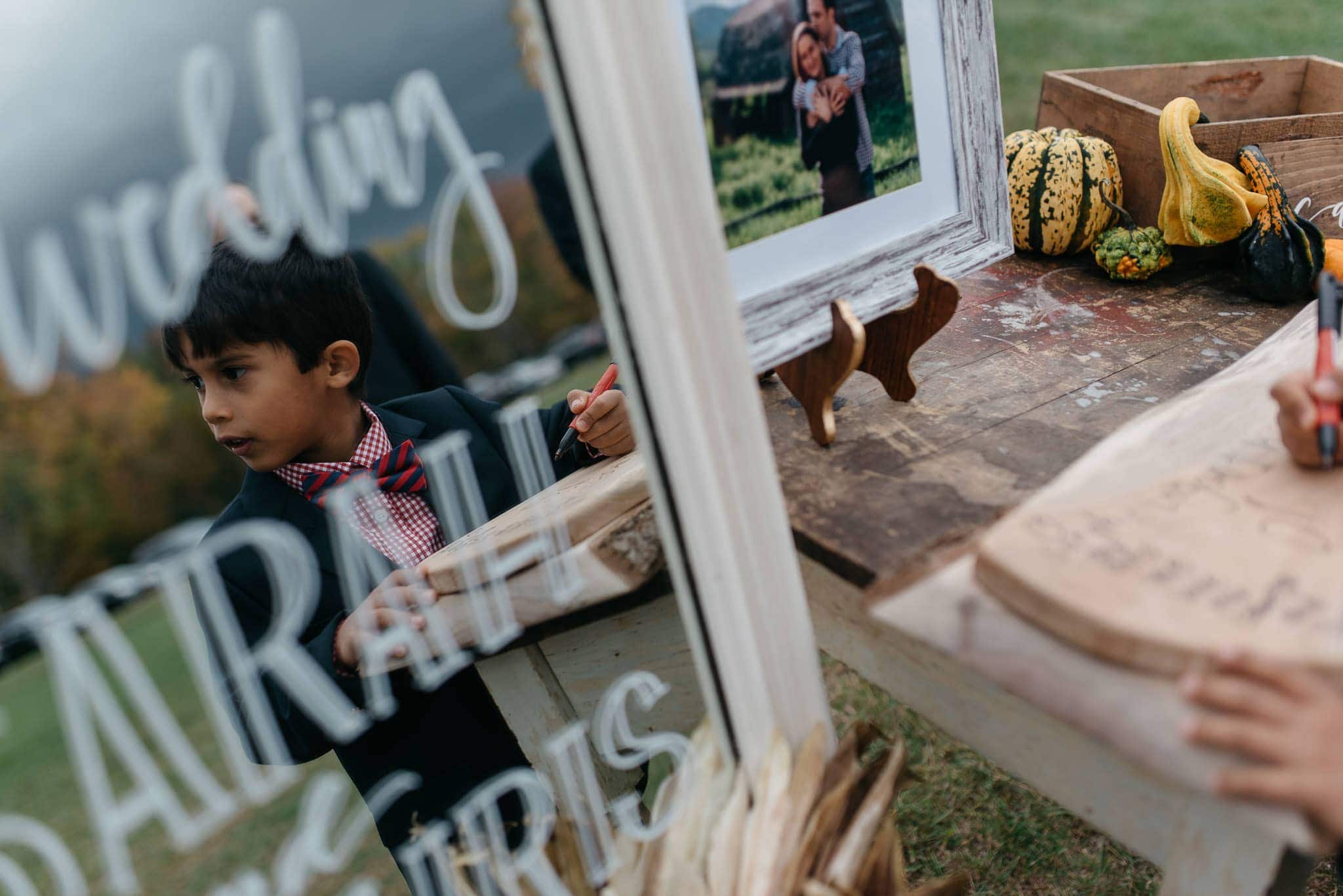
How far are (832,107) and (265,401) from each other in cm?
64

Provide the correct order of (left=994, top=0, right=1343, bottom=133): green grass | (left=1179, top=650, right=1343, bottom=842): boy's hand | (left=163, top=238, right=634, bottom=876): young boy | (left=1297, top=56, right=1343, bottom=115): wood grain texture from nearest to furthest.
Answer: (left=1179, top=650, right=1343, bottom=842): boy's hand < (left=163, top=238, right=634, bottom=876): young boy < (left=1297, top=56, right=1343, bottom=115): wood grain texture < (left=994, top=0, right=1343, bottom=133): green grass

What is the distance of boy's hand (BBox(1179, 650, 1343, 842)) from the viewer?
50cm

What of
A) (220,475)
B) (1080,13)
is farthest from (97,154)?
(1080,13)

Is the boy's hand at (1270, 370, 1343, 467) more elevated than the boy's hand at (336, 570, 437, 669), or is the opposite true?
the boy's hand at (1270, 370, 1343, 467)

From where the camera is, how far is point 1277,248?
1228 millimetres

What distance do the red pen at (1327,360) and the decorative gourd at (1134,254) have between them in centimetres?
58

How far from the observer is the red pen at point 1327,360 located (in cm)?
66

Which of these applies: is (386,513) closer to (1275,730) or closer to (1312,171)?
(1275,730)

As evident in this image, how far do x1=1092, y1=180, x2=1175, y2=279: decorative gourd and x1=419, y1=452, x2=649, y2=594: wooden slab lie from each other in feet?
2.95

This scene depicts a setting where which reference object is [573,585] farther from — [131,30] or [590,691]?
[131,30]

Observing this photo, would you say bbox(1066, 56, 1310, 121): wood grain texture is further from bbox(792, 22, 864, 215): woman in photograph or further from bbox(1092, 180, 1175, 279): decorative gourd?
bbox(792, 22, 864, 215): woman in photograph

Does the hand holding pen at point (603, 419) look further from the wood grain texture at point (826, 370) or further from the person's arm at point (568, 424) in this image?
the wood grain texture at point (826, 370)

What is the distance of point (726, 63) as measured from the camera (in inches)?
32.0

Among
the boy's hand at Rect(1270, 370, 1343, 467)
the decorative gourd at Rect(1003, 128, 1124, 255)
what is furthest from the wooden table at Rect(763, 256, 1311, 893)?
the boy's hand at Rect(1270, 370, 1343, 467)
